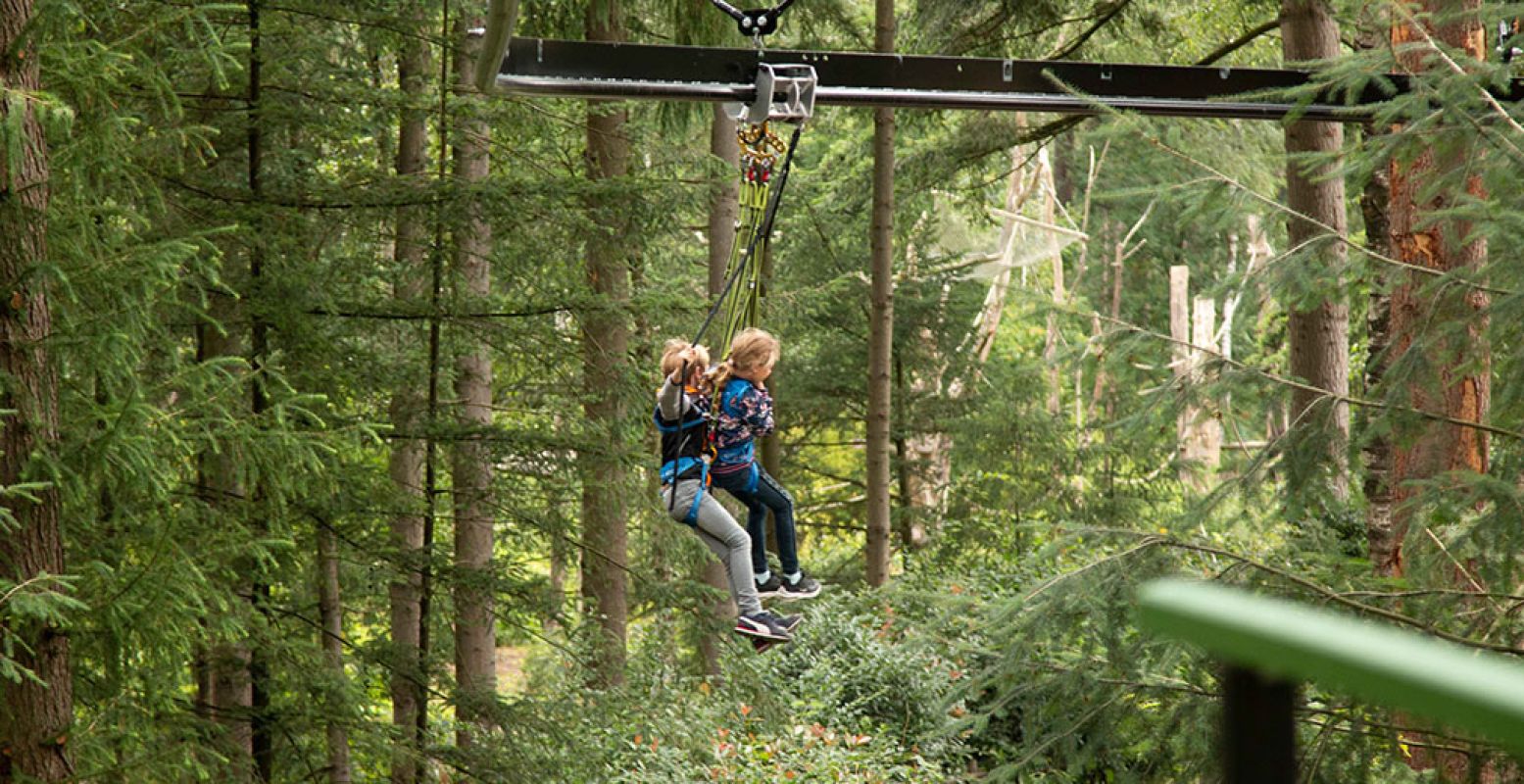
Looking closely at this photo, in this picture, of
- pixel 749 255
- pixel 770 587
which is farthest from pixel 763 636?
pixel 749 255

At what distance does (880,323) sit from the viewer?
1493 cm

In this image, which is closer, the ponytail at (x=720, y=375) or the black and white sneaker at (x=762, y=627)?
the ponytail at (x=720, y=375)

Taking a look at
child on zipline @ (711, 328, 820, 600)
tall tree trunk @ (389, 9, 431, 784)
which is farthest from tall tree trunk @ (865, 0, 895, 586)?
child on zipline @ (711, 328, 820, 600)

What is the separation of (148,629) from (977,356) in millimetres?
14877

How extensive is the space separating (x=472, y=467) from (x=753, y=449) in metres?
3.84

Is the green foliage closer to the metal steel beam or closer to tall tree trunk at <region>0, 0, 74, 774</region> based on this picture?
tall tree trunk at <region>0, 0, 74, 774</region>

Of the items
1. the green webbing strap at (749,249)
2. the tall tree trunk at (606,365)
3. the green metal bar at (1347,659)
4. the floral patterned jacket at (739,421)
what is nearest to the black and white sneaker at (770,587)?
the floral patterned jacket at (739,421)

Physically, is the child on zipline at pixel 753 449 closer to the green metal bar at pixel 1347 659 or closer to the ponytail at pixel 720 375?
the ponytail at pixel 720 375

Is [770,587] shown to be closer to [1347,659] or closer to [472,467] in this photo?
[472,467]

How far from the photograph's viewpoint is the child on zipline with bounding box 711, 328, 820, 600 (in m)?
6.15

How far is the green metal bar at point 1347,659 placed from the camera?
2.01 ft

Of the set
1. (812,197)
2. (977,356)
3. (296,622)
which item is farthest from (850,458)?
(296,622)

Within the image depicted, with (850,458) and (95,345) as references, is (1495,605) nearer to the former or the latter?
(95,345)

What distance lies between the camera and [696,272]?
19.6m
